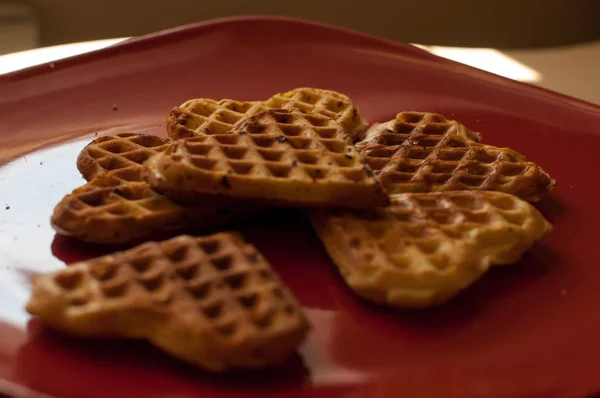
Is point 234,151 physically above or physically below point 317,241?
above

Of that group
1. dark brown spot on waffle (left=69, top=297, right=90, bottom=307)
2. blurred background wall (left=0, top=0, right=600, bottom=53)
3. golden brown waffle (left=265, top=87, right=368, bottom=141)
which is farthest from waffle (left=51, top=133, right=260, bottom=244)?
blurred background wall (left=0, top=0, right=600, bottom=53)

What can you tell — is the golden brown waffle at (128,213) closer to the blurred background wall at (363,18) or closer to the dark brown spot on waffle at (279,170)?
the dark brown spot on waffle at (279,170)

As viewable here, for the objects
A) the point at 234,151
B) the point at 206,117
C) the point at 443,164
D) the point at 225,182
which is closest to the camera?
the point at 225,182

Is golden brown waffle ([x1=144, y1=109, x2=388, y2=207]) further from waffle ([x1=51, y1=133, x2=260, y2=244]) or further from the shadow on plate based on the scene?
the shadow on plate

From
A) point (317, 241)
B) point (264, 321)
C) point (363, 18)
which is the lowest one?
point (363, 18)

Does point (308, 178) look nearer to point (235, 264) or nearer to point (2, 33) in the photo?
point (235, 264)

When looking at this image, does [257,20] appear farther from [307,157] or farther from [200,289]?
[200,289]

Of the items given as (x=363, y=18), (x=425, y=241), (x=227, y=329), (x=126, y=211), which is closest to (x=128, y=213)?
(x=126, y=211)

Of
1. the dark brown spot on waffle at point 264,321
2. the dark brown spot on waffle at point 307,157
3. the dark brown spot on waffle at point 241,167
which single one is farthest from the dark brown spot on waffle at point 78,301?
the dark brown spot on waffle at point 307,157
